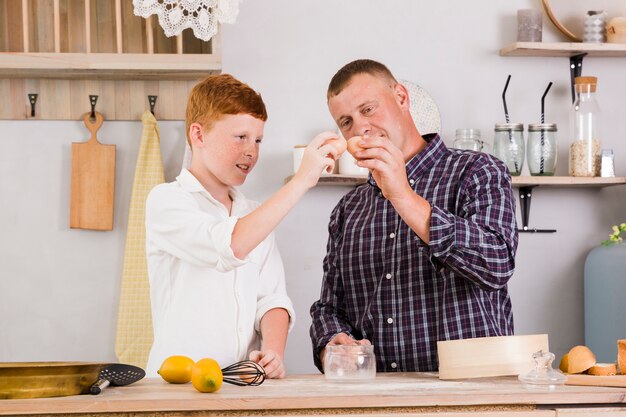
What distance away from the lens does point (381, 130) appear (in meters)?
1.98

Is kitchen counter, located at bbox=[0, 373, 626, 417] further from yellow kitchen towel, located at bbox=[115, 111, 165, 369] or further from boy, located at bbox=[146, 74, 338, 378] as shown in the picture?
yellow kitchen towel, located at bbox=[115, 111, 165, 369]

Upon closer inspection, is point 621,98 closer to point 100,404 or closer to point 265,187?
point 265,187

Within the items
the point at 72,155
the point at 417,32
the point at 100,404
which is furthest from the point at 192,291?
the point at 417,32

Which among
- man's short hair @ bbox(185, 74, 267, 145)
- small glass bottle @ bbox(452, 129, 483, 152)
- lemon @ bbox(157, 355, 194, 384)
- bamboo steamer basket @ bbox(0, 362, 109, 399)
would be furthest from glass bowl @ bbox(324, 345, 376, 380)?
small glass bottle @ bbox(452, 129, 483, 152)

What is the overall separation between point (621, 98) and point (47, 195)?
2.10m

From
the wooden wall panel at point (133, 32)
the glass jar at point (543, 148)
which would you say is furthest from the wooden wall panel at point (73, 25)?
the glass jar at point (543, 148)

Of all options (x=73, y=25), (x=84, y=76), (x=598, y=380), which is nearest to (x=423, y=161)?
(x=598, y=380)

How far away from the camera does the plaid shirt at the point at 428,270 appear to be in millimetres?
1764

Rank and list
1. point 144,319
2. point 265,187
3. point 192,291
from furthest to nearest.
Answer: point 265,187
point 144,319
point 192,291

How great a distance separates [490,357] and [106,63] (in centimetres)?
166

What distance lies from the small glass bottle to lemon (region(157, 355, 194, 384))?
1652mm

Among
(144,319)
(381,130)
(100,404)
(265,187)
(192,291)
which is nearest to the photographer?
(100,404)

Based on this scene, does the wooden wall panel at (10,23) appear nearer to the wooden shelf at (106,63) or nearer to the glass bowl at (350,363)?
the wooden shelf at (106,63)

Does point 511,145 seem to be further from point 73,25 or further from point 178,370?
point 178,370
